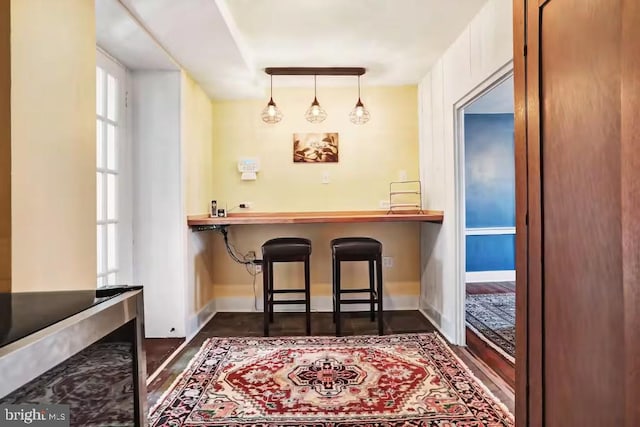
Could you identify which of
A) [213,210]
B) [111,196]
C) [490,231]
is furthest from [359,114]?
[490,231]

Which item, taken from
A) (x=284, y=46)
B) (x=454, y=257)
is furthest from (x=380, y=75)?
(x=454, y=257)

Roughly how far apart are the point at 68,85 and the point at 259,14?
130 cm

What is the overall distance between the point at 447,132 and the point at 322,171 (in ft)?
4.13

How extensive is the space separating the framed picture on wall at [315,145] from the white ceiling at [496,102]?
1.60 metres

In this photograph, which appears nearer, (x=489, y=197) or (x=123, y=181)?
(x=123, y=181)

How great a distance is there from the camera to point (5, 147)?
1009 millimetres

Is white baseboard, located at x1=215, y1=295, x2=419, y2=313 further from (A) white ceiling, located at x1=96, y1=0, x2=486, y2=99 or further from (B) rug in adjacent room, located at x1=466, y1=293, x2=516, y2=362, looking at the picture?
(A) white ceiling, located at x1=96, y1=0, x2=486, y2=99

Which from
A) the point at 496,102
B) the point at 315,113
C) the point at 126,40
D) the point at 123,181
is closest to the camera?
the point at 126,40

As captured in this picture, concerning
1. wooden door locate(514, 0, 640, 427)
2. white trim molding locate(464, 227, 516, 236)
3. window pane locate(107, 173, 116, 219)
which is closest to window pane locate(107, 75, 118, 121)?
window pane locate(107, 173, 116, 219)

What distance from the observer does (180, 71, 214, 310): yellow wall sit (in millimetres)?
2734

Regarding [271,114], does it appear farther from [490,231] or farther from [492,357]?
[490,231]

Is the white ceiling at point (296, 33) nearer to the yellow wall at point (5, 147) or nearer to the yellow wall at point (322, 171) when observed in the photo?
the yellow wall at point (322, 171)

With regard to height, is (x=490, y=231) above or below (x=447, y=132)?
below

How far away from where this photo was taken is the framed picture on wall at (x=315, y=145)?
343 centimetres
